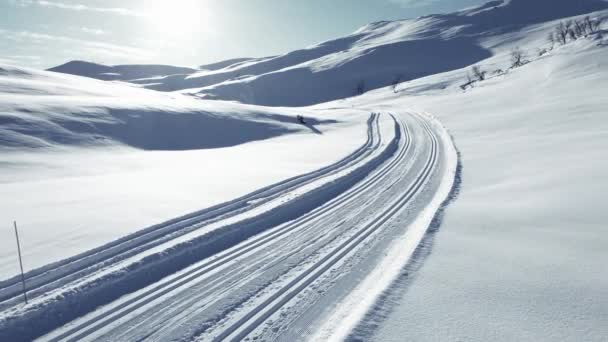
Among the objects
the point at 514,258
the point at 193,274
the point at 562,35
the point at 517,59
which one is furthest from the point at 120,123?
the point at 562,35

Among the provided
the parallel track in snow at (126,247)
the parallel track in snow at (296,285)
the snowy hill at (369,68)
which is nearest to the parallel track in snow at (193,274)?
the parallel track in snow at (126,247)

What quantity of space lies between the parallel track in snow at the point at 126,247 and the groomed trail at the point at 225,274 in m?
0.02

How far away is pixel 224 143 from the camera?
876 inches

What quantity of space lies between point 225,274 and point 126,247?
6.47 ft

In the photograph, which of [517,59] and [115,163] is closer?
[115,163]

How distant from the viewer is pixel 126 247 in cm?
618

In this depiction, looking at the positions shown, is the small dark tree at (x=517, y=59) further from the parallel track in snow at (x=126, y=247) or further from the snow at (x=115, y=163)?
the parallel track in snow at (x=126, y=247)

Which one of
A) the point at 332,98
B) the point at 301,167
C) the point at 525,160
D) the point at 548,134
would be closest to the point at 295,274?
the point at 301,167

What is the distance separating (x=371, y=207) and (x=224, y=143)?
15.3 m

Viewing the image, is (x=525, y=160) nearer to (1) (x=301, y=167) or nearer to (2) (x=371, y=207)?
(2) (x=371, y=207)

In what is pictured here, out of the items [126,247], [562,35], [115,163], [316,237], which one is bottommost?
[316,237]

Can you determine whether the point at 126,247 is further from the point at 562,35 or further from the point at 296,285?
the point at 562,35

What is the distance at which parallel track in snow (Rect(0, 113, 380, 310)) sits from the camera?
194 inches

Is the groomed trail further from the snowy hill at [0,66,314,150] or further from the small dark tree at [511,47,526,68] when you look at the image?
the small dark tree at [511,47,526,68]
